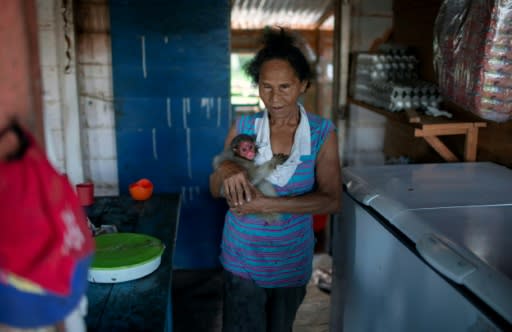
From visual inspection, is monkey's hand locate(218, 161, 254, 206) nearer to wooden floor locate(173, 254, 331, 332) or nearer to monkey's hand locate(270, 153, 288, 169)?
monkey's hand locate(270, 153, 288, 169)

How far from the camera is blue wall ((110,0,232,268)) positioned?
11.2 feet

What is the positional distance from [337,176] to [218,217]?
1.99 m

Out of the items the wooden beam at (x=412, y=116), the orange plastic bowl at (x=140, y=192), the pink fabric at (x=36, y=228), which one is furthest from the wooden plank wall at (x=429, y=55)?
the pink fabric at (x=36, y=228)

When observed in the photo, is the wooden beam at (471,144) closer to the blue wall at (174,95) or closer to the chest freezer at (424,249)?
the chest freezer at (424,249)

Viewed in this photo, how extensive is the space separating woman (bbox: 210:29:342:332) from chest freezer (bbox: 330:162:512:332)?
0.20 metres

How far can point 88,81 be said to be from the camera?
11.4 ft

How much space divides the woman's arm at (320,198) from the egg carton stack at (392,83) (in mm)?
813

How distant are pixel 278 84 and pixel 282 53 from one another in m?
0.13

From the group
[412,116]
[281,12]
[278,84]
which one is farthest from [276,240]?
[281,12]

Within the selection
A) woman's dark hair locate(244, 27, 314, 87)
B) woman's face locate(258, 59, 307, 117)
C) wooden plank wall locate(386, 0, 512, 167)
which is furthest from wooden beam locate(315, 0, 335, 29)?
woman's face locate(258, 59, 307, 117)

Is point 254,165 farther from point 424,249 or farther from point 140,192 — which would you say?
point 140,192

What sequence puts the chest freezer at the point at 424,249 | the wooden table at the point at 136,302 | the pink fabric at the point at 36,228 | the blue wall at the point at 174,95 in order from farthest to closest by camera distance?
the blue wall at the point at 174,95 < the wooden table at the point at 136,302 < the chest freezer at the point at 424,249 < the pink fabric at the point at 36,228

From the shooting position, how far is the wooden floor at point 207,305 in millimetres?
3107

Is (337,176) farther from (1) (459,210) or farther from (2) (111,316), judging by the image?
(2) (111,316)
